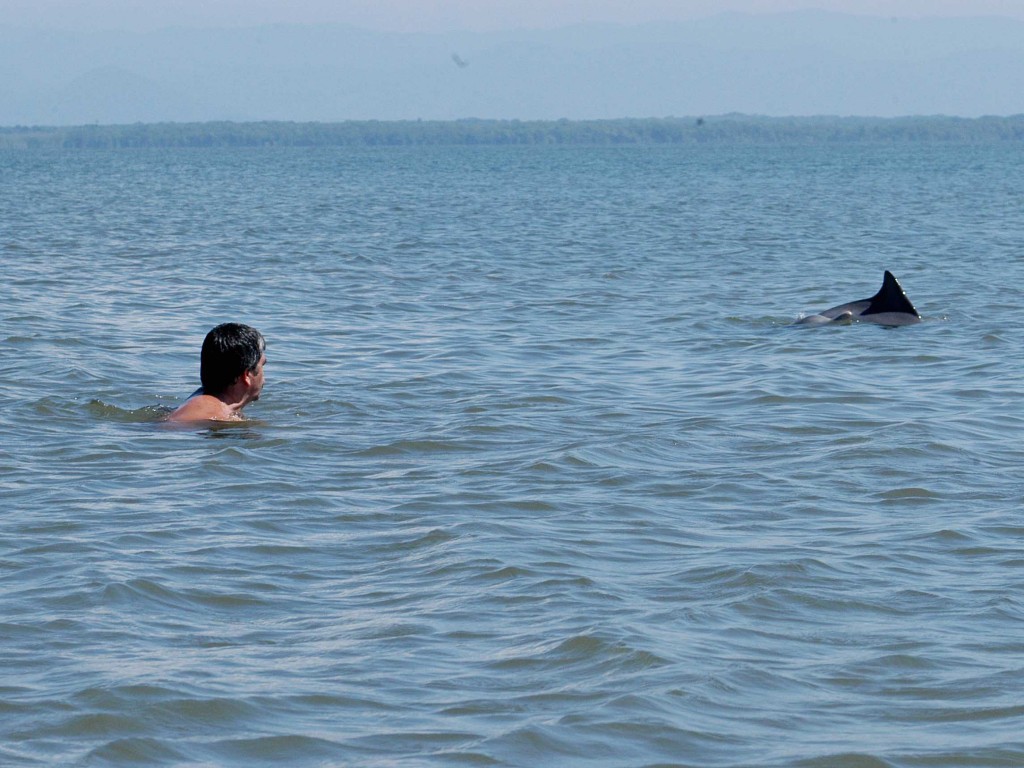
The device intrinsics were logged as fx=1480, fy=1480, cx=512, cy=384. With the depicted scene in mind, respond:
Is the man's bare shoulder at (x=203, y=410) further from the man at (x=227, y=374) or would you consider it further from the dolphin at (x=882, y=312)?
the dolphin at (x=882, y=312)

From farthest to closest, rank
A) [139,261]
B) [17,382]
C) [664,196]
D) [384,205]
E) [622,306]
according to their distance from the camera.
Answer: [664,196], [384,205], [139,261], [622,306], [17,382]

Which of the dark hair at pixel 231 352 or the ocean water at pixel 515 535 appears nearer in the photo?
the ocean water at pixel 515 535

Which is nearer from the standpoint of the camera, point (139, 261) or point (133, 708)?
point (133, 708)

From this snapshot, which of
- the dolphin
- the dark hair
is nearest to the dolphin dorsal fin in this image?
the dolphin

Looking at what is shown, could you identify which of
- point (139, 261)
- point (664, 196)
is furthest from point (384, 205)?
point (139, 261)

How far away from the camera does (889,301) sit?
1819 cm

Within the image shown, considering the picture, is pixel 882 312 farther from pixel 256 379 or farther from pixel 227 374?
pixel 227 374

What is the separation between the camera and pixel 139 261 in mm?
27812

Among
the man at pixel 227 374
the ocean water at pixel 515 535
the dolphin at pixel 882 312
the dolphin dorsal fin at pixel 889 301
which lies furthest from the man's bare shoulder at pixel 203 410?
the dolphin dorsal fin at pixel 889 301

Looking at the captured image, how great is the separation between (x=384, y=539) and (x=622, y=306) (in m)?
12.5

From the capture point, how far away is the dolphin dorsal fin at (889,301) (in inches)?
715

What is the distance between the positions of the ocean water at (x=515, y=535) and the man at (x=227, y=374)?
0.79ft

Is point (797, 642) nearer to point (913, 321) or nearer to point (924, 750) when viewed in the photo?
point (924, 750)

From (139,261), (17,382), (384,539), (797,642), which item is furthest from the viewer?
(139,261)
